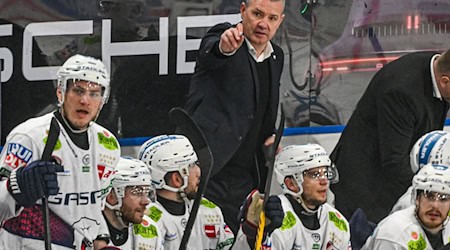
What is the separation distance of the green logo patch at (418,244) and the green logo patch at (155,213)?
1.11m

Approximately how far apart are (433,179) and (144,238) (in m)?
1.33

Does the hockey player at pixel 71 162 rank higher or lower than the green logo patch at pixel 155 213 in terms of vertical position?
higher

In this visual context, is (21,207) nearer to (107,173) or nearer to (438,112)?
(107,173)

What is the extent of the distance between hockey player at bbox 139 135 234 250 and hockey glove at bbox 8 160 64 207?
143 cm

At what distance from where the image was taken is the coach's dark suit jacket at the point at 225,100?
27.0 feet

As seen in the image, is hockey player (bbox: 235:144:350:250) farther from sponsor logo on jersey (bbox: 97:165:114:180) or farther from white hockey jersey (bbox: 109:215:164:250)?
sponsor logo on jersey (bbox: 97:165:114:180)

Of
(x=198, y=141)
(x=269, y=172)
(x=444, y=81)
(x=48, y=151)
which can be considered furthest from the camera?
(x=444, y=81)

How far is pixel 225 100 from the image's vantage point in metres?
8.28

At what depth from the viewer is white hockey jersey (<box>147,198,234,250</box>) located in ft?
27.0

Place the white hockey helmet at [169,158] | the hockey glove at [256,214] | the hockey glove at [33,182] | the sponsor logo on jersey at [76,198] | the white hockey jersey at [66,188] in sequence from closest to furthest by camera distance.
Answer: the hockey glove at [33,182], the white hockey jersey at [66,188], the sponsor logo on jersey at [76,198], the hockey glove at [256,214], the white hockey helmet at [169,158]

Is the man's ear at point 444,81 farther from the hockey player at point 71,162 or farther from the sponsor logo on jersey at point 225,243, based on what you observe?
the hockey player at point 71,162

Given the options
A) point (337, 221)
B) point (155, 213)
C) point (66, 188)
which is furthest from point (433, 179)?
point (66, 188)

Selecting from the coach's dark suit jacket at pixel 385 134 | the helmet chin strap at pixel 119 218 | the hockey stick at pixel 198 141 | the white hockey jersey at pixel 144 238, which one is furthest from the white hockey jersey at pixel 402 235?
the hockey stick at pixel 198 141

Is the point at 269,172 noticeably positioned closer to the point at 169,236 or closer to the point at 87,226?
the point at 87,226
